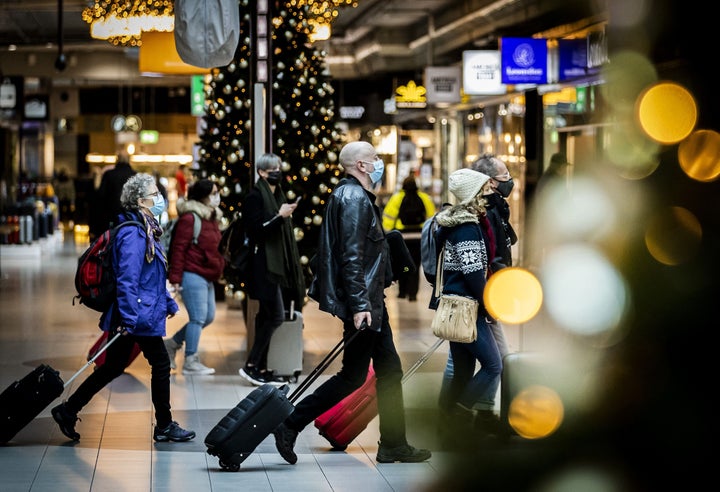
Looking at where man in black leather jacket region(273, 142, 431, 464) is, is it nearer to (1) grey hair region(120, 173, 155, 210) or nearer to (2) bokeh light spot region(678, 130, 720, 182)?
(1) grey hair region(120, 173, 155, 210)

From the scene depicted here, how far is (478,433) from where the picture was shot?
2008 mm

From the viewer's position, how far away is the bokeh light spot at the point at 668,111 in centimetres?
145

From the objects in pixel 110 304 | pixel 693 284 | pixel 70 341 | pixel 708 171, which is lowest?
pixel 70 341

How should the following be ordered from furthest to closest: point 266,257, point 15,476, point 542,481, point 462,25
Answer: point 462,25
point 266,257
point 15,476
point 542,481

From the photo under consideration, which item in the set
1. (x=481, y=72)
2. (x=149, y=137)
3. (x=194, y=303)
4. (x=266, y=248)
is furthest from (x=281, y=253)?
(x=149, y=137)

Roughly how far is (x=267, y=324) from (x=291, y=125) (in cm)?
333

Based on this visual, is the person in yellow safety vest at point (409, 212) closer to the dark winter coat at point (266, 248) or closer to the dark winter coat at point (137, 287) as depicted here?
the dark winter coat at point (266, 248)

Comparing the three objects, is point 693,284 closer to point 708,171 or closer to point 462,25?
point 708,171

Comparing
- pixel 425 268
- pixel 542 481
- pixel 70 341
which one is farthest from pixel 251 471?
pixel 70 341

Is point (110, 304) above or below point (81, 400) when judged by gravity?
above

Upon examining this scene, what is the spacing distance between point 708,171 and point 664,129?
0.25 ft

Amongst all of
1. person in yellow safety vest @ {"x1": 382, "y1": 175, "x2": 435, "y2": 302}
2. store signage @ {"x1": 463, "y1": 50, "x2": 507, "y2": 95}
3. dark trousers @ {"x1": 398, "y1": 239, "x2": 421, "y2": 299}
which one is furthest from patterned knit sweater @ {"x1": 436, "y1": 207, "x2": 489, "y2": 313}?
store signage @ {"x1": 463, "y1": 50, "x2": 507, "y2": 95}

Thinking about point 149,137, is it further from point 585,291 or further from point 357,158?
point 585,291

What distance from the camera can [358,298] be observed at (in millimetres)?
5902
